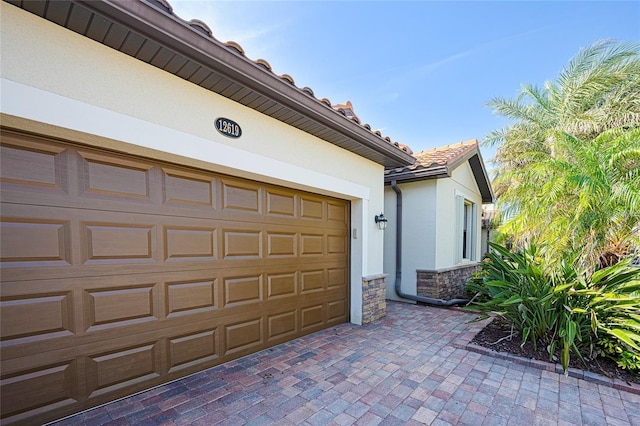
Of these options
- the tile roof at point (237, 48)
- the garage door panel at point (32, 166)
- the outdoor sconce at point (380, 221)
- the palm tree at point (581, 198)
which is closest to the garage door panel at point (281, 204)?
the tile roof at point (237, 48)

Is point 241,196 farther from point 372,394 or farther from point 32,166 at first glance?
point 372,394

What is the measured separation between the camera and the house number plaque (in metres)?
3.79

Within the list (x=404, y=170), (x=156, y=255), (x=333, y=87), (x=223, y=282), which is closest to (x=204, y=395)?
(x=223, y=282)

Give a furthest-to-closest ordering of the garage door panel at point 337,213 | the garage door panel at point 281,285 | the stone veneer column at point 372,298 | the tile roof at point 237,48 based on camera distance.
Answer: the stone veneer column at point 372,298
the garage door panel at point 337,213
the garage door panel at point 281,285
the tile roof at point 237,48

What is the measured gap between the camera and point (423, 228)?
8.22 meters

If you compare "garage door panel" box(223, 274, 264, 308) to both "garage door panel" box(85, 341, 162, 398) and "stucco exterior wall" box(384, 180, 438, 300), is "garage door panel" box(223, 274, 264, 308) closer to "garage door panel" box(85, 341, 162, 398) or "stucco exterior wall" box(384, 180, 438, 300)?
"garage door panel" box(85, 341, 162, 398)

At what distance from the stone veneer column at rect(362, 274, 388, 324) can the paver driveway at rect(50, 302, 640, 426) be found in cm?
135

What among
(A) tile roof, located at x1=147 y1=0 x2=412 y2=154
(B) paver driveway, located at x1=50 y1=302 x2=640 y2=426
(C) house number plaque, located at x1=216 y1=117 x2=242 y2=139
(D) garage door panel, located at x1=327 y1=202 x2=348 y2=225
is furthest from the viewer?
(D) garage door panel, located at x1=327 y1=202 x2=348 y2=225

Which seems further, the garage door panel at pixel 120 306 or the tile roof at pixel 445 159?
the tile roof at pixel 445 159

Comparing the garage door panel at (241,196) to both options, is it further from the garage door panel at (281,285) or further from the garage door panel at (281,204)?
the garage door panel at (281,285)

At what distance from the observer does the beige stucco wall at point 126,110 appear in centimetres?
241

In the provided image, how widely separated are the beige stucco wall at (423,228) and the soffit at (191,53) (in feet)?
14.4

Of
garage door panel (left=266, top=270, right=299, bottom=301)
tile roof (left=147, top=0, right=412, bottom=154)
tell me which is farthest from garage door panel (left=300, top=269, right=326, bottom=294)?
tile roof (left=147, top=0, right=412, bottom=154)

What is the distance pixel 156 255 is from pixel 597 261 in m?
6.80
